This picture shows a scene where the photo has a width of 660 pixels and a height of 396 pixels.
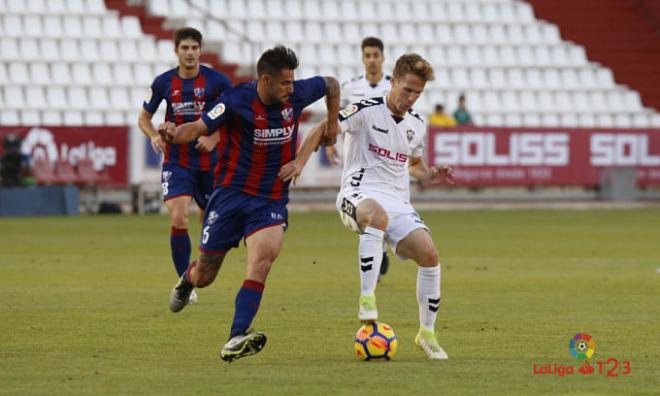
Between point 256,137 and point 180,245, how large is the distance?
358 centimetres

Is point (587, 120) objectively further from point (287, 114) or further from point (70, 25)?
point (287, 114)

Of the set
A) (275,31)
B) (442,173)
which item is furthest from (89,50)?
(442,173)

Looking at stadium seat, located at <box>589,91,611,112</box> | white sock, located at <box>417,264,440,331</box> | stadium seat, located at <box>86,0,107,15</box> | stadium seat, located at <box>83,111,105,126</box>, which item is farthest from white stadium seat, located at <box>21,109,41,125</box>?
white sock, located at <box>417,264,440,331</box>

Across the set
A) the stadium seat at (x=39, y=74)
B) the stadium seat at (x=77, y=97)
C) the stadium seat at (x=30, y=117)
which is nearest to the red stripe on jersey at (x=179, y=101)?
the stadium seat at (x=30, y=117)

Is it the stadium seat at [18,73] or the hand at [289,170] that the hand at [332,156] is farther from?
the stadium seat at [18,73]

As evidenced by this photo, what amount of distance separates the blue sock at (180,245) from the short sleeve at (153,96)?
3.57 feet

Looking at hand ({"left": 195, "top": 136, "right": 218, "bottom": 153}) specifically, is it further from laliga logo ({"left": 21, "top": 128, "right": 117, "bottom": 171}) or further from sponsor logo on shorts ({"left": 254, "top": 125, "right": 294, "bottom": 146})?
laliga logo ({"left": 21, "top": 128, "right": 117, "bottom": 171})

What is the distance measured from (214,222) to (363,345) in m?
1.22

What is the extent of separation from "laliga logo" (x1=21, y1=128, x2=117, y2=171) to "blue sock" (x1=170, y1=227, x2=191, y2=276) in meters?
13.9

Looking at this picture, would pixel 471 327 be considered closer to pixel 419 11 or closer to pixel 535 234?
pixel 535 234

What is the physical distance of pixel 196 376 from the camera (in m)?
7.50

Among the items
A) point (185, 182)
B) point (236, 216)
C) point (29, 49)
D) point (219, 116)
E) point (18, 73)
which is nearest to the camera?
point (219, 116)

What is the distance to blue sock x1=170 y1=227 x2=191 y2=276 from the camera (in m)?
11.9

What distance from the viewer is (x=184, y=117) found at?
12.0 metres
